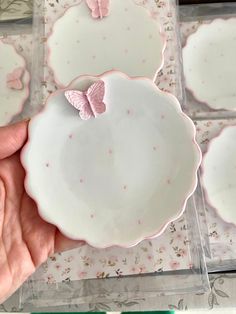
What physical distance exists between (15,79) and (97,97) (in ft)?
1.04

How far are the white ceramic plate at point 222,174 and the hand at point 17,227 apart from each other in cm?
29

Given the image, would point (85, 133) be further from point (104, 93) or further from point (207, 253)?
point (207, 253)

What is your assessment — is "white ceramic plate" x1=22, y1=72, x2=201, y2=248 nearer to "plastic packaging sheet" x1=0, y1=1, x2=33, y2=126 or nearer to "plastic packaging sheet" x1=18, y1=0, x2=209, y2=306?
"plastic packaging sheet" x1=18, y1=0, x2=209, y2=306

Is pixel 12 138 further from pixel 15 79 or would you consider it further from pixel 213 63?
pixel 213 63

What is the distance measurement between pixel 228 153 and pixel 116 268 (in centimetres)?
32

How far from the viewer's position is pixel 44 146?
727 mm

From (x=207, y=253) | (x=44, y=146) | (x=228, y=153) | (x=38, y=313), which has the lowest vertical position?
(x=38, y=313)

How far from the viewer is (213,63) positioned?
0.98 m

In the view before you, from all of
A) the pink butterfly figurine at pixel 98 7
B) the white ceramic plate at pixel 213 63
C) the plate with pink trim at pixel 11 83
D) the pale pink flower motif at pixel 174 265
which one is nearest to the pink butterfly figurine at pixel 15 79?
the plate with pink trim at pixel 11 83

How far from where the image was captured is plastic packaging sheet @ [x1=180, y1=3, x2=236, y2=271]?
0.82 m

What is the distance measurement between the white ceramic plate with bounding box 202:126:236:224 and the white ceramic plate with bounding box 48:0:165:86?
20 cm

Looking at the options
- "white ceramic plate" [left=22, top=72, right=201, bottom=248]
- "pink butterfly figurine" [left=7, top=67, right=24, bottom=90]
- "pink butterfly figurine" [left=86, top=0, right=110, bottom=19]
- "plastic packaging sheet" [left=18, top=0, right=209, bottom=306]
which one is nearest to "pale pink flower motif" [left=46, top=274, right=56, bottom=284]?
"plastic packaging sheet" [left=18, top=0, right=209, bottom=306]

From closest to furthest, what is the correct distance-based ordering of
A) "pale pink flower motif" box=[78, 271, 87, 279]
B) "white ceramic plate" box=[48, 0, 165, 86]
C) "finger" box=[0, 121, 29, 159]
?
"finger" box=[0, 121, 29, 159] < "pale pink flower motif" box=[78, 271, 87, 279] < "white ceramic plate" box=[48, 0, 165, 86]

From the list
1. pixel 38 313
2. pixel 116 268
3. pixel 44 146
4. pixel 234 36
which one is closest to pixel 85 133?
pixel 44 146
